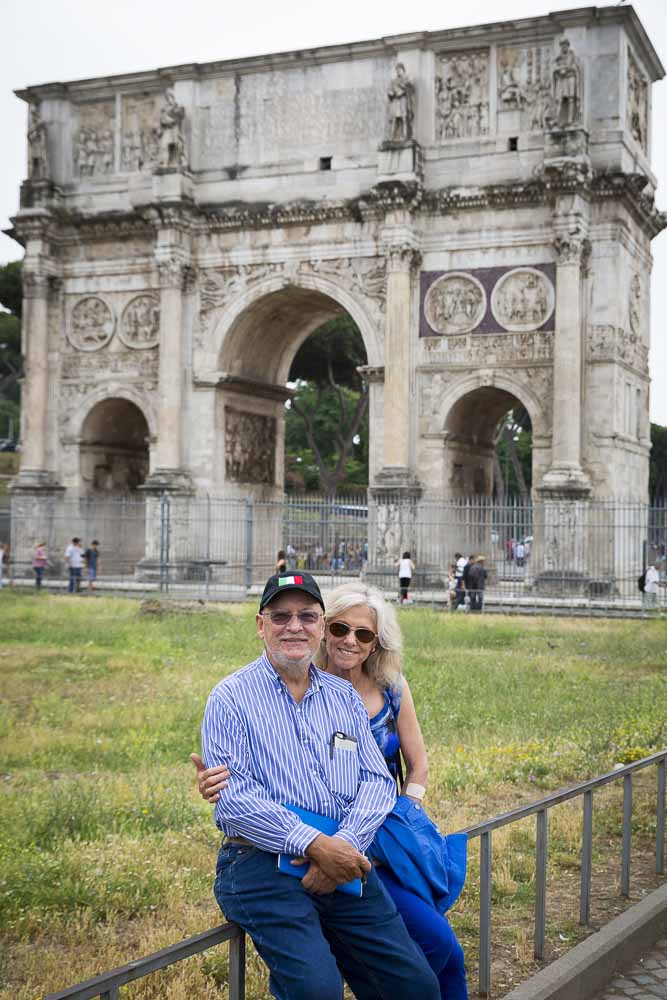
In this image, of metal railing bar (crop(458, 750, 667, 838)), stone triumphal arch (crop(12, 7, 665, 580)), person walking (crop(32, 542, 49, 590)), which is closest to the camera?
metal railing bar (crop(458, 750, 667, 838))

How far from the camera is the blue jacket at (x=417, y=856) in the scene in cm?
385

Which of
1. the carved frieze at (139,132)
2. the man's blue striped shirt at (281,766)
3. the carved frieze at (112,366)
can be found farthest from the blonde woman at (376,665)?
the carved frieze at (139,132)

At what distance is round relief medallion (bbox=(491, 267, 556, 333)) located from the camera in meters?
25.7

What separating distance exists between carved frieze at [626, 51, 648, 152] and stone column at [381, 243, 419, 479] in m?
5.63

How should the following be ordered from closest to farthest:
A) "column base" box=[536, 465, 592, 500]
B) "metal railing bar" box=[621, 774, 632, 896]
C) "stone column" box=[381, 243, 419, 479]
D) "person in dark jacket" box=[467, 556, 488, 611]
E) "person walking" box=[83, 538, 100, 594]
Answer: "metal railing bar" box=[621, 774, 632, 896]
"person in dark jacket" box=[467, 556, 488, 611]
"column base" box=[536, 465, 592, 500]
"stone column" box=[381, 243, 419, 479]
"person walking" box=[83, 538, 100, 594]

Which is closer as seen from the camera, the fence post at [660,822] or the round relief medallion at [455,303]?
the fence post at [660,822]

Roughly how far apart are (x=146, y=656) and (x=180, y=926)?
970 centimetres

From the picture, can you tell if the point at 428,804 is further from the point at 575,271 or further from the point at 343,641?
the point at 575,271

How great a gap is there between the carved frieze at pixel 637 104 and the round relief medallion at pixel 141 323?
38.4ft

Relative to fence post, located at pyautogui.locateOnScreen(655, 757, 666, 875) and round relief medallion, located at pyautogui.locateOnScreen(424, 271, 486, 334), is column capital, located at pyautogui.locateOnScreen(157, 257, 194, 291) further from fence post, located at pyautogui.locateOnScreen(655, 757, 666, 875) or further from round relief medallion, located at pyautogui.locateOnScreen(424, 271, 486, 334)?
fence post, located at pyautogui.locateOnScreen(655, 757, 666, 875)

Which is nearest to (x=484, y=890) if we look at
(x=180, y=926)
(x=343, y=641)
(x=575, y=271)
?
(x=343, y=641)

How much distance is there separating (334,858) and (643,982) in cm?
242

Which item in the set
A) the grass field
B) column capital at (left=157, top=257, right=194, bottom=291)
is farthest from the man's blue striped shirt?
column capital at (left=157, top=257, right=194, bottom=291)

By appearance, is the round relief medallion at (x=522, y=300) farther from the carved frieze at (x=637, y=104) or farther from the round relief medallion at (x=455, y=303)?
the carved frieze at (x=637, y=104)
